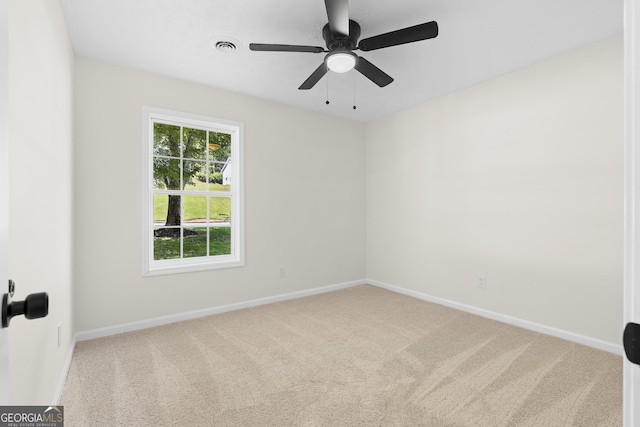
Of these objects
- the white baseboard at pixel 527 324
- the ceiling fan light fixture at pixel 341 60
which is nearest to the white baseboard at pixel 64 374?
the ceiling fan light fixture at pixel 341 60

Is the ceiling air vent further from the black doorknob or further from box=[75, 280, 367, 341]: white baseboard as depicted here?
box=[75, 280, 367, 341]: white baseboard

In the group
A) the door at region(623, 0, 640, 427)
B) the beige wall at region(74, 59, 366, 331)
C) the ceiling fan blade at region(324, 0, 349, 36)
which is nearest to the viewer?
the door at region(623, 0, 640, 427)

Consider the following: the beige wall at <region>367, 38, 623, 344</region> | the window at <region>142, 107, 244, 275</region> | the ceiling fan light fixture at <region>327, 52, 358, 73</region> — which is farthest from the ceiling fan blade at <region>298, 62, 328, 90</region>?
the beige wall at <region>367, 38, 623, 344</region>

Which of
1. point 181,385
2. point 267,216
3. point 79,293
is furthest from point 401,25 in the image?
point 79,293

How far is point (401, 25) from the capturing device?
94.1 inches

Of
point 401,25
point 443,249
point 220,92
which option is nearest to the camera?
point 401,25

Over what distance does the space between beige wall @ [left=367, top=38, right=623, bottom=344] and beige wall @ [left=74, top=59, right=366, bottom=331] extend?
32.7 inches

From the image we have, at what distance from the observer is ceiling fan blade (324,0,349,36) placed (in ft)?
5.79

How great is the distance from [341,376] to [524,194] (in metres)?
Answer: 2.50

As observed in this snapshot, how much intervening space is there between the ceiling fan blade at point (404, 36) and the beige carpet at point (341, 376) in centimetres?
231

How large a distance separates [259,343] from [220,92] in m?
2.74

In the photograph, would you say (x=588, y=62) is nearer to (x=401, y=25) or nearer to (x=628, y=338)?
(x=401, y=25)

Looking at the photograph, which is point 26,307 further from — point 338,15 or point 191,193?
point 191,193

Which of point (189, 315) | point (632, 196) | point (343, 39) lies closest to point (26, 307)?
point (632, 196)
